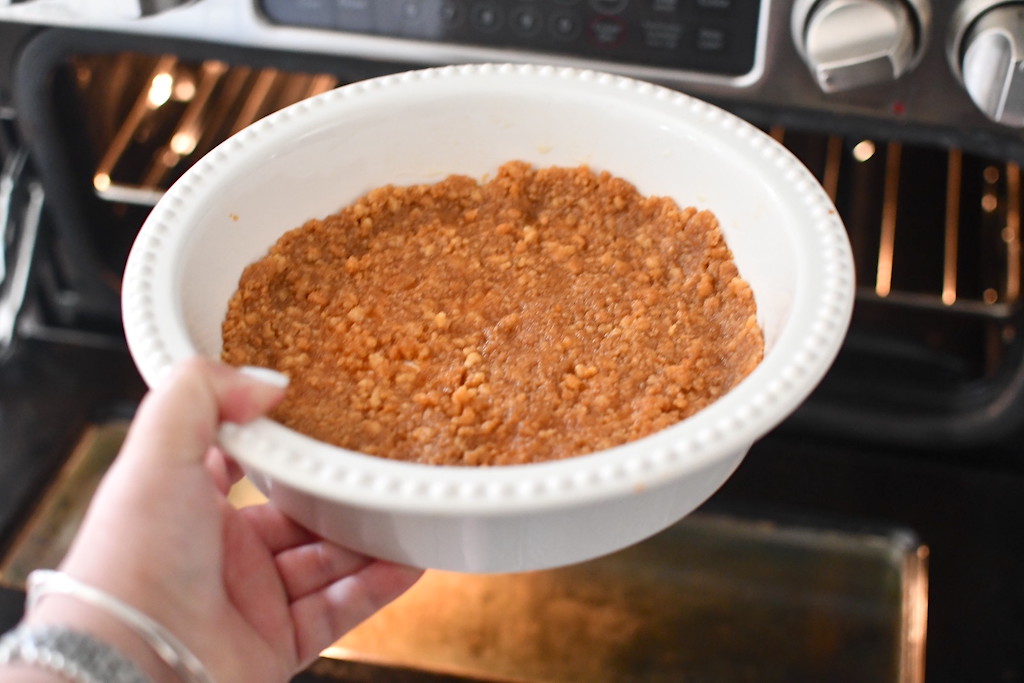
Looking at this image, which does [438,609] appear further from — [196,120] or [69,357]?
[196,120]

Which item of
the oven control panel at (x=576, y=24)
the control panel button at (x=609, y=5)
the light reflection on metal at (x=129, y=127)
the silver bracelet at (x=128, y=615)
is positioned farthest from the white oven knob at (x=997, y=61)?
the light reflection on metal at (x=129, y=127)

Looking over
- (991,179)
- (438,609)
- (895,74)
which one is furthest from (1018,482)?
(438,609)

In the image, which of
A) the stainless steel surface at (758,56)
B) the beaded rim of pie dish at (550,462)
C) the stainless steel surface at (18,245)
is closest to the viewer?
the beaded rim of pie dish at (550,462)

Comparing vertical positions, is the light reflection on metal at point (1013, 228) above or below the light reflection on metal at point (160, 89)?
below

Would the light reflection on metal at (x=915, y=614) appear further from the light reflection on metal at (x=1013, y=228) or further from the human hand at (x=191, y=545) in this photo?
the human hand at (x=191, y=545)

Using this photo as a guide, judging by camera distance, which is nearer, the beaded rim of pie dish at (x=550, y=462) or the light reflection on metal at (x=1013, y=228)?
the beaded rim of pie dish at (x=550, y=462)

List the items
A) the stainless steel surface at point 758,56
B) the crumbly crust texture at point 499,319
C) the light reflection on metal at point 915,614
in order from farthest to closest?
the light reflection on metal at point 915,614 → the stainless steel surface at point 758,56 → the crumbly crust texture at point 499,319

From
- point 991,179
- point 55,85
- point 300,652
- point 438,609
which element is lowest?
point 438,609
